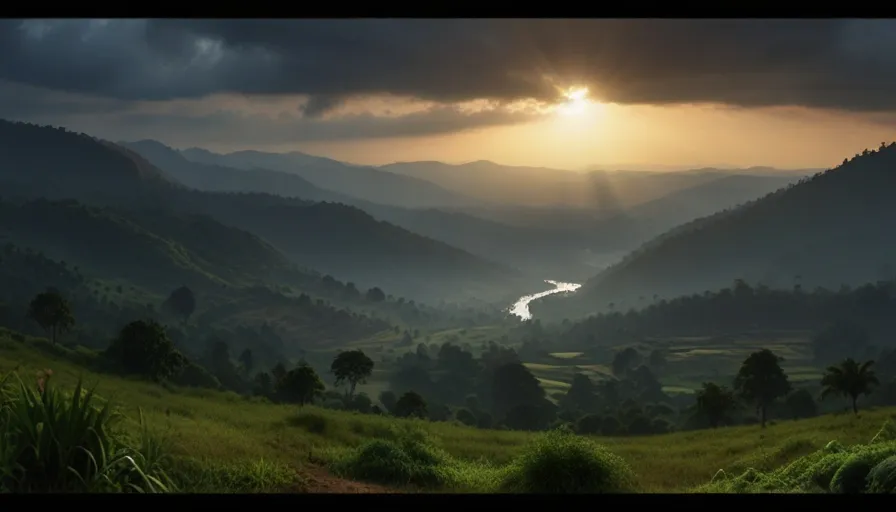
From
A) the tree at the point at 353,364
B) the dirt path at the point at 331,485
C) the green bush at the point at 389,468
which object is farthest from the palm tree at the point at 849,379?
the dirt path at the point at 331,485

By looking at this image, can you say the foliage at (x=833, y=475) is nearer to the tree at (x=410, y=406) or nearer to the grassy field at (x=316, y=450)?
the grassy field at (x=316, y=450)

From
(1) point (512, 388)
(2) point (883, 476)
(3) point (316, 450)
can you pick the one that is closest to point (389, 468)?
(3) point (316, 450)

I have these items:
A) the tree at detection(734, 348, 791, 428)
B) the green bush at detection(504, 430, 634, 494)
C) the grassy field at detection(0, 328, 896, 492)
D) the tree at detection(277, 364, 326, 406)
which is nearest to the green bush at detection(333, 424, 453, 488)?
the grassy field at detection(0, 328, 896, 492)

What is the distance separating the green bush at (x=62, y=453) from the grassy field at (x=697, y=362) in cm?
10732

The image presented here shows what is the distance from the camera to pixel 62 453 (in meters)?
8.76

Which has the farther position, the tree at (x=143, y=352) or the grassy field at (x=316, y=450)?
the tree at (x=143, y=352)

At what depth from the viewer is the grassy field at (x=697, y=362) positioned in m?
129

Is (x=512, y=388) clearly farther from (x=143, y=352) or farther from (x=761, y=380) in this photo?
(x=143, y=352)

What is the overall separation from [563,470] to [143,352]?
150 feet
